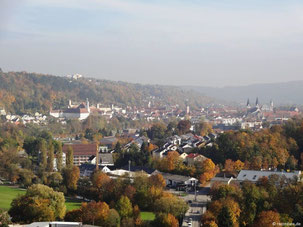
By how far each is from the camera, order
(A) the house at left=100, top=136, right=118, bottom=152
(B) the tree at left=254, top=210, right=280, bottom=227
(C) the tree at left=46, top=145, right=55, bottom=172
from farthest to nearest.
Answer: (A) the house at left=100, top=136, right=118, bottom=152 < (C) the tree at left=46, top=145, right=55, bottom=172 < (B) the tree at left=254, top=210, right=280, bottom=227

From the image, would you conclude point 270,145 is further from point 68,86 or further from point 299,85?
point 299,85

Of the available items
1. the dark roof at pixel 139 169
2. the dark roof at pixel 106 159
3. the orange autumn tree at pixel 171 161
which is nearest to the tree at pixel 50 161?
the dark roof at pixel 106 159

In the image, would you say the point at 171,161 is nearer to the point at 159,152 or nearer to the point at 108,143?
the point at 159,152

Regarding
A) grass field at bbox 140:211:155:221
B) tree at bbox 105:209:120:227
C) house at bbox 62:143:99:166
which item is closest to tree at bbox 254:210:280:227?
grass field at bbox 140:211:155:221

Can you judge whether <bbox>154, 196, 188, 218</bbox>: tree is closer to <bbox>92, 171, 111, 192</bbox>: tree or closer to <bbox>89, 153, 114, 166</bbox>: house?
<bbox>92, 171, 111, 192</bbox>: tree

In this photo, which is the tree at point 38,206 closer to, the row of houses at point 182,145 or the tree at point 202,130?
the row of houses at point 182,145

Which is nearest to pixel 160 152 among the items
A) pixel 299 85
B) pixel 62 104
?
pixel 62 104
